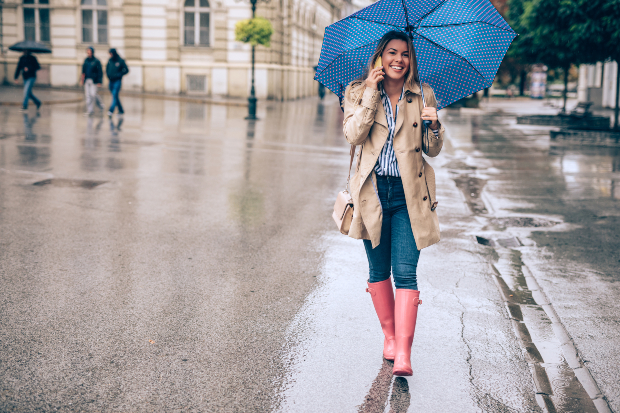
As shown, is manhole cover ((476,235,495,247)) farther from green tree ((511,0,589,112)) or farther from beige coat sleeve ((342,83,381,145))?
green tree ((511,0,589,112))

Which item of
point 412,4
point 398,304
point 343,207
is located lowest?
point 398,304

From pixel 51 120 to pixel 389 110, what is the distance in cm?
1665

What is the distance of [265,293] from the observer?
17.3 ft

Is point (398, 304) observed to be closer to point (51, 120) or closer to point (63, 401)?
point (63, 401)

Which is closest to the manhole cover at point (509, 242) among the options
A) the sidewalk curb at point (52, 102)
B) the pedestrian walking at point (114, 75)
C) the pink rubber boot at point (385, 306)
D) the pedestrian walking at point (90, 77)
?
the pink rubber boot at point (385, 306)

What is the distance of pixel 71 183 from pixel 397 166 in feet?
22.9

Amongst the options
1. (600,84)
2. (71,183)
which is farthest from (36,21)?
(600,84)

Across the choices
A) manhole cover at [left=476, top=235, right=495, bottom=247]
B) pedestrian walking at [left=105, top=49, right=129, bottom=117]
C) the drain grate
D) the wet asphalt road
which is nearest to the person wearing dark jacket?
pedestrian walking at [left=105, top=49, right=129, bottom=117]

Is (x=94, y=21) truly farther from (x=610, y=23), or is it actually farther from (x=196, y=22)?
(x=610, y=23)

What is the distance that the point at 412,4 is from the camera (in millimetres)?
3865

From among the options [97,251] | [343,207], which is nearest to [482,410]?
[343,207]

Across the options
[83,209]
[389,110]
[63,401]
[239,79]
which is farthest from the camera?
[239,79]

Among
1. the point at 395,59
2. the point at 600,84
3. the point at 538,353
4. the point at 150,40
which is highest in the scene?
the point at 150,40

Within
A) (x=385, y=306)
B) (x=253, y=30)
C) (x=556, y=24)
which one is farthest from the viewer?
(x=253, y=30)
